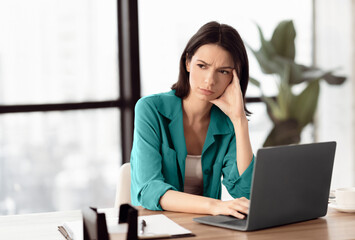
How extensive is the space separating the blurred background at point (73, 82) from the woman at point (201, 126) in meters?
1.61

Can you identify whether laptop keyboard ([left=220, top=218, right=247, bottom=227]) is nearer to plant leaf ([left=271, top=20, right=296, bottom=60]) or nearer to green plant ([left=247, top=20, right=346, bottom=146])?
green plant ([left=247, top=20, right=346, bottom=146])

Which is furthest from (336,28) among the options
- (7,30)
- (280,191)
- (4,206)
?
(280,191)

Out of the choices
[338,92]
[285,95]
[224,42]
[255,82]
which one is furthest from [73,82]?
[338,92]

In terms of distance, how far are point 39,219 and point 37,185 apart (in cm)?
196

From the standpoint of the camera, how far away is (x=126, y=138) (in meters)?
3.85

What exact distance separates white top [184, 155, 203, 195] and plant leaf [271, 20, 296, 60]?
2253 mm

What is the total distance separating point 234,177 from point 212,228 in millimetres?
551

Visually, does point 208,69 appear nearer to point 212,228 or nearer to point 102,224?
point 212,228

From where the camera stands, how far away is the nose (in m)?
1.99

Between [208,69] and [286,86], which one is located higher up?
[208,69]

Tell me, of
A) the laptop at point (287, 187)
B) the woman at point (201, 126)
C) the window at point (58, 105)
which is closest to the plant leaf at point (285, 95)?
the window at point (58, 105)

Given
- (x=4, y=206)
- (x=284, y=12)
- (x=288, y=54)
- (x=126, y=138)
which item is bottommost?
(x=4, y=206)

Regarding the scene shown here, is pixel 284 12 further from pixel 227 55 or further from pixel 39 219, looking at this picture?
pixel 39 219

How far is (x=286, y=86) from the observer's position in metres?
4.16
